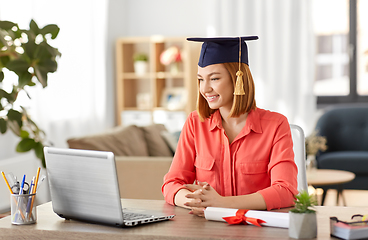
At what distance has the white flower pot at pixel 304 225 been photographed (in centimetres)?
108

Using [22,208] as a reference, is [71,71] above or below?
above

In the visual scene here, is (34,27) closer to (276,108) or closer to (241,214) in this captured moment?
(241,214)

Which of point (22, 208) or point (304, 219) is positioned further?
point (22, 208)

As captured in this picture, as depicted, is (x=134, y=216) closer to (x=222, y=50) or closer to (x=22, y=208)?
(x=22, y=208)

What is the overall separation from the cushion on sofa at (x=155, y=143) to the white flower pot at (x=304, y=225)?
8.92 feet

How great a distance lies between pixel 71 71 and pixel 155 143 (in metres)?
1.55

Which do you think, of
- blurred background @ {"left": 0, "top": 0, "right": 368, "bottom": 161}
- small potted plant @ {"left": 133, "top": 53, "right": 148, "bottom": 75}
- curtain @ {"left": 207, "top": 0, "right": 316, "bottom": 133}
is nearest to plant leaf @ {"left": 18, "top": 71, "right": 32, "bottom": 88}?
blurred background @ {"left": 0, "top": 0, "right": 368, "bottom": 161}

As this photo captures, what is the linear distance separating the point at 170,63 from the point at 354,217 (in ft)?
15.3

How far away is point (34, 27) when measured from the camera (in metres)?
2.32

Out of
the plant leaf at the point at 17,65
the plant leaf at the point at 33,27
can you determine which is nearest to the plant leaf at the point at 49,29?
the plant leaf at the point at 33,27

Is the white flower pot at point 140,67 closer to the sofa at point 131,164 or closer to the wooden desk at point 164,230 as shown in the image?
the sofa at point 131,164

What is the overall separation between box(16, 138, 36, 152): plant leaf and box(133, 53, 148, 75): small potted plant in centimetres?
320

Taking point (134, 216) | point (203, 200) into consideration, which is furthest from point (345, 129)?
point (134, 216)

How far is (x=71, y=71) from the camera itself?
4.83 m
